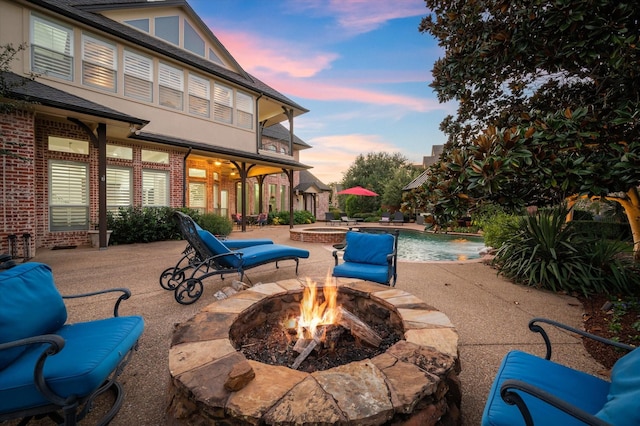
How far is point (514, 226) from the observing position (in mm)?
6023

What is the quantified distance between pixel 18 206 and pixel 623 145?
10.6 meters

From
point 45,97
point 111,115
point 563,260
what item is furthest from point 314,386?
point 45,97

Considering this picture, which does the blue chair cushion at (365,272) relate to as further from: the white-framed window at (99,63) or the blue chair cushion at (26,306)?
the white-framed window at (99,63)

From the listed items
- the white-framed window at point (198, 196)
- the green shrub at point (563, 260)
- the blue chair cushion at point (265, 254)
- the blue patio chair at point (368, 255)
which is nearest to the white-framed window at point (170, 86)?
the white-framed window at point (198, 196)

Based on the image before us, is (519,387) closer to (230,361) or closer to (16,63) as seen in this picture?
(230,361)

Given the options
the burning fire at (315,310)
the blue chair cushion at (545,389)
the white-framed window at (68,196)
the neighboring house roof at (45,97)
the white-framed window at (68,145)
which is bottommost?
the burning fire at (315,310)

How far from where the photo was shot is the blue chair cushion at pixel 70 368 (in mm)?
1422

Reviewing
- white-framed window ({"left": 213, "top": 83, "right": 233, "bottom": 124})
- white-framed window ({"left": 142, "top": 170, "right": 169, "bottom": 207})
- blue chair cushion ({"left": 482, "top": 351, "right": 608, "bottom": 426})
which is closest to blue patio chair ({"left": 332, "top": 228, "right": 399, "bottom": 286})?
blue chair cushion ({"left": 482, "top": 351, "right": 608, "bottom": 426})

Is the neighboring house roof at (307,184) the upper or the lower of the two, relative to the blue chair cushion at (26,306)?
upper

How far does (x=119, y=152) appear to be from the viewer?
30.8ft

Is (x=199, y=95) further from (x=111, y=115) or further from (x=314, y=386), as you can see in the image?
(x=314, y=386)

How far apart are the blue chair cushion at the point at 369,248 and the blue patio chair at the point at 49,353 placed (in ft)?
9.87

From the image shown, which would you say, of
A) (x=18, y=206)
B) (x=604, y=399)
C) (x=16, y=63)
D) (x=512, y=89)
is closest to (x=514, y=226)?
(x=512, y=89)

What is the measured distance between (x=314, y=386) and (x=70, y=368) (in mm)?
1347
